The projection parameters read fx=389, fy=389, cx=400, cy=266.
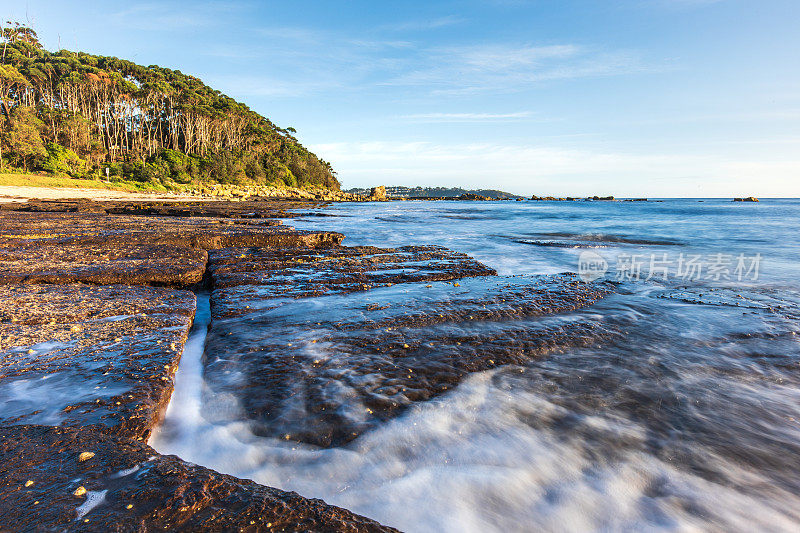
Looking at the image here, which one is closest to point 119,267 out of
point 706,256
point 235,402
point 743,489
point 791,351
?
point 235,402

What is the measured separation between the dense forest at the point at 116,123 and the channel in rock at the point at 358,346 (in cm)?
4238

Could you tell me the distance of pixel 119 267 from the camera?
13.8ft

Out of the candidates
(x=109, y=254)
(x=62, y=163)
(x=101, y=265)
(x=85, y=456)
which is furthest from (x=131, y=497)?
(x=62, y=163)

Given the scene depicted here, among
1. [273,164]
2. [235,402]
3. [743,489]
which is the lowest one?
[743,489]

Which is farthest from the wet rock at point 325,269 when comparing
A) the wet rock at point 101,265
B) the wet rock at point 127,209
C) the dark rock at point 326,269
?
the wet rock at point 127,209

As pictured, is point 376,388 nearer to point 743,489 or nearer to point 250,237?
point 743,489

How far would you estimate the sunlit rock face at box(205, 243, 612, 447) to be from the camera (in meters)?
2.21

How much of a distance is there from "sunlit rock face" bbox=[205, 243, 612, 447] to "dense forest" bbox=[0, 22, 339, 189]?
137 feet

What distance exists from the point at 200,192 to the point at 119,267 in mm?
41533

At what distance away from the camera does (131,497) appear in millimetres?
1204

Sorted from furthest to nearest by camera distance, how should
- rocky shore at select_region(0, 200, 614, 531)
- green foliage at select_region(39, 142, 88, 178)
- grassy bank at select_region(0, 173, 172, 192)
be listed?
green foliage at select_region(39, 142, 88, 178), grassy bank at select_region(0, 173, 172, 192), rocky shore at select_region(0, 200, 614, 531)

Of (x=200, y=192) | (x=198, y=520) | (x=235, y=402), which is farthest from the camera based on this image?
(x=200, y=192)

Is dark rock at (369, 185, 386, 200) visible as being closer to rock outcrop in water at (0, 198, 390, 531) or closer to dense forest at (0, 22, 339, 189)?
dense forest at (0, 22, 339, 189)

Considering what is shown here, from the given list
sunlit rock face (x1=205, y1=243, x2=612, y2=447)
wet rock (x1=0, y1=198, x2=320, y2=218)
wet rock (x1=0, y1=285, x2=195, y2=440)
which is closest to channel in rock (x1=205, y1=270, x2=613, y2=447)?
sunlit rock face (x1=205, y1=243, x2=612, y2=447)
